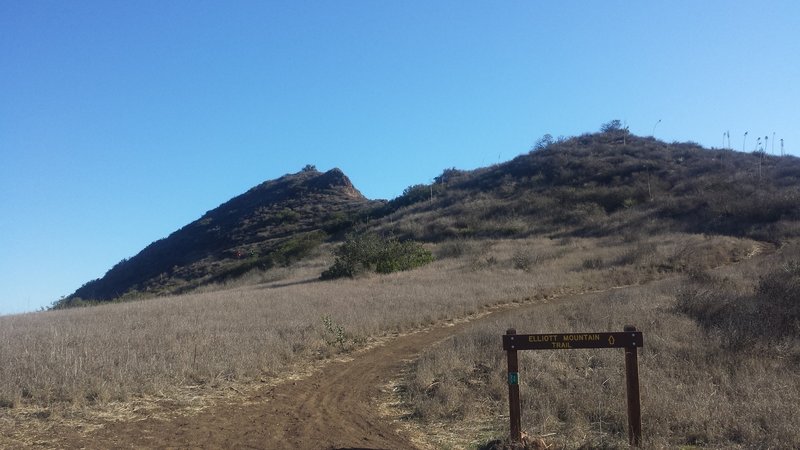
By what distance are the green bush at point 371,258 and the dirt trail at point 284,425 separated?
19761 millimetres

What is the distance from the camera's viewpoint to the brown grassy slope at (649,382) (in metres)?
6.86

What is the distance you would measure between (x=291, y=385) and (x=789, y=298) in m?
10.6

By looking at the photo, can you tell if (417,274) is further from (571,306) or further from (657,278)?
(571,306)

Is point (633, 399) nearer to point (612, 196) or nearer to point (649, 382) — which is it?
point (649, 382)

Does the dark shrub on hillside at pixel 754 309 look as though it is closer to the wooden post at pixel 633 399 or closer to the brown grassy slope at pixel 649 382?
the brown grassy slope at pixel 649 382

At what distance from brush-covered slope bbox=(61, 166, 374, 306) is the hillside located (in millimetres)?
223

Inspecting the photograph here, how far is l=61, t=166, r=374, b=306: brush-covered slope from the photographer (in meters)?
50.2

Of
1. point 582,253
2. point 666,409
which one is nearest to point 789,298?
point 666,409

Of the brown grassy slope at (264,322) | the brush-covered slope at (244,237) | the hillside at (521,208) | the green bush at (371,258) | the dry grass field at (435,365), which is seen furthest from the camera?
the brush-covered slope at (244,237)

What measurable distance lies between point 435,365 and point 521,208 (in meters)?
42.5

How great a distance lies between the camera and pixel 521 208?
170ft

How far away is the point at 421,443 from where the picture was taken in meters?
7.46

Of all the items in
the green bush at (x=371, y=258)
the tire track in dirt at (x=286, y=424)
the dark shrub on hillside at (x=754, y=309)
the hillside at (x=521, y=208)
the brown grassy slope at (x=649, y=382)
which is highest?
the hillside at (x=521, y=208)

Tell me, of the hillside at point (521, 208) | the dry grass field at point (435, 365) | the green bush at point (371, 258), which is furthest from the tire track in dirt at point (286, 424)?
the hillside at point (521, 208)
